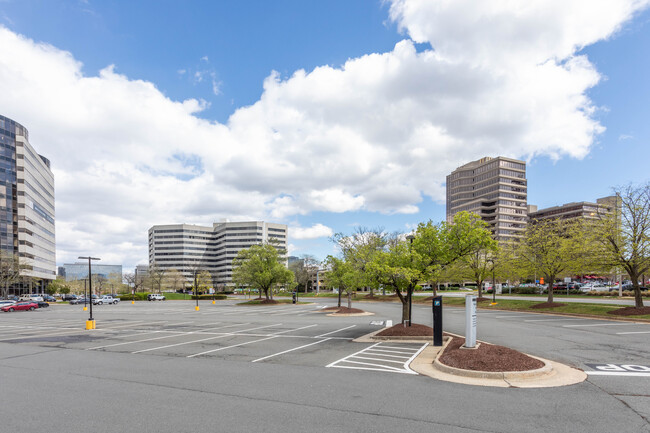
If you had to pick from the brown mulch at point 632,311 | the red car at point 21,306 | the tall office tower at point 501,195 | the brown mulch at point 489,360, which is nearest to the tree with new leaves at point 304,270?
the red car at point 21,306

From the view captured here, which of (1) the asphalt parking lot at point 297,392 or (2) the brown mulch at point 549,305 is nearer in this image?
(1) the asphalt parking lot at point 297,392

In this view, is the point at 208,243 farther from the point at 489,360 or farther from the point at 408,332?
the point at 489,360

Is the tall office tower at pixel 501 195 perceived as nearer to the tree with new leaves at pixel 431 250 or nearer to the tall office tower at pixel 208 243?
the tall office tower at pixel 208 243

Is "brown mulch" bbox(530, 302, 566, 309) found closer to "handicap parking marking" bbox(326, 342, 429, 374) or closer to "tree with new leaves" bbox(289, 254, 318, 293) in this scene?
"handicap parking marking" bbox(326, 342, 429, 374)

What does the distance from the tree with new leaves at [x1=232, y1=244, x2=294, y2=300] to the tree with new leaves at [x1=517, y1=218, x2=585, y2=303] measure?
28897 millimetres

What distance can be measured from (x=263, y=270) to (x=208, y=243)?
152 metres

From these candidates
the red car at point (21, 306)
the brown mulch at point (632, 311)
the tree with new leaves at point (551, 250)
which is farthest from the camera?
the red car at point (21, 306)

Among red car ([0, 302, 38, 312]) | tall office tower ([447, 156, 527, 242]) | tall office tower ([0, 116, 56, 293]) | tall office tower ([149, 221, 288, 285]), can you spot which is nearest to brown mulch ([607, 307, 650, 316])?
red car ([0, 302, 38, 312])

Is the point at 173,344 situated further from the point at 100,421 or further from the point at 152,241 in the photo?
the point at 152,241

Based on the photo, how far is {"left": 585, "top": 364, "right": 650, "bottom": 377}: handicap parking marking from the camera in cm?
930

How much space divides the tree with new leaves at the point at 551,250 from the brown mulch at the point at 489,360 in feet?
69.4

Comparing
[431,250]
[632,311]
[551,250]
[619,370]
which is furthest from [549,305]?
[619,370]

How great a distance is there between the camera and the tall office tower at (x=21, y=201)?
260 feet

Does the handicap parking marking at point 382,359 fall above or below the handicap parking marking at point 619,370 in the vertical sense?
below
